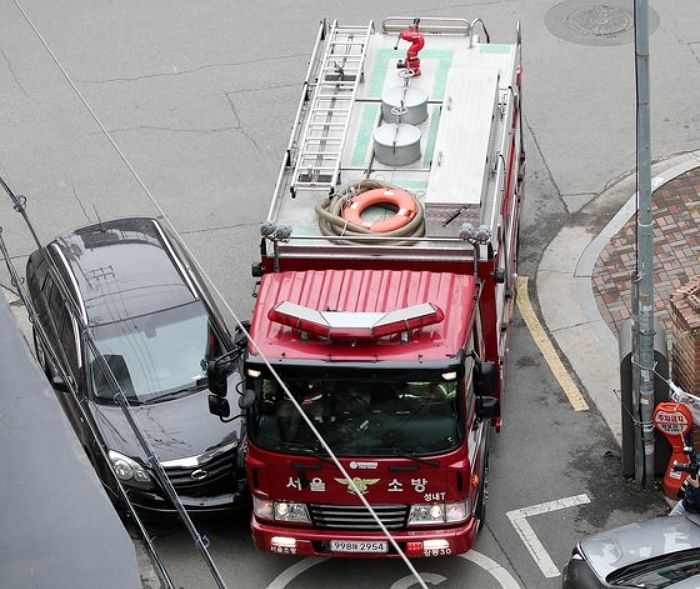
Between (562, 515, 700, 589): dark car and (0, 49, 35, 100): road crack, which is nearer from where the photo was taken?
(562, 515, 700, 589): dark car

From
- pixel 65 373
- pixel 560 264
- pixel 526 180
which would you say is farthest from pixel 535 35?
pixel 65 373

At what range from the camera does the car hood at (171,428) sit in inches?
534

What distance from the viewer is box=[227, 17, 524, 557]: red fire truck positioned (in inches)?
460

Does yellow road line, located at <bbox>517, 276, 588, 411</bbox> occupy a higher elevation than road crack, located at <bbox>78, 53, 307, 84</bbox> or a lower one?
lower

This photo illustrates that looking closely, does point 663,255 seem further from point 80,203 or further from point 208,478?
point 80,203

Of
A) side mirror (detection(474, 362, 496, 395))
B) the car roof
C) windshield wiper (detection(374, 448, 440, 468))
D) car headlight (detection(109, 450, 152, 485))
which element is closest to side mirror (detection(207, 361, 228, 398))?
car headlight (detection(109, 450, 152, 485))

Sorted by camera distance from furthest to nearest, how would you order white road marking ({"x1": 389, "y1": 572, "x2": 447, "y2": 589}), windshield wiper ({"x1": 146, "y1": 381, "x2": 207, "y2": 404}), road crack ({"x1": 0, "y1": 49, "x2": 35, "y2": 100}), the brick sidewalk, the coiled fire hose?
road crack ({"x1": 0, "y1": 49, "x2": 35, "y2": 100}), the brick sidewalk, windshield wiper ({"x1": 146, "y1": 381, "x2": 207, "y2": 404}), white road marking ({"x1": 389, "y1": 572, "x2": 447, "y2": 589}), the coiled fire hose

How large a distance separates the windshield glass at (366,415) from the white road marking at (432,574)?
5.69ft

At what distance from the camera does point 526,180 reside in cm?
A: 1900

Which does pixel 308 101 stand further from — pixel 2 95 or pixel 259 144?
pixel 2 95

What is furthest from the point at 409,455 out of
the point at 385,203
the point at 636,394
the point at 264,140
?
the point at 264,140

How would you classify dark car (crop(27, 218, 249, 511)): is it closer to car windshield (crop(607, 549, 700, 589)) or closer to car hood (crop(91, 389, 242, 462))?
car hood (crop(91, 389, 242, 462))

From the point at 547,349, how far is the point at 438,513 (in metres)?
4.26

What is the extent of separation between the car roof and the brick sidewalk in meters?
5.09
